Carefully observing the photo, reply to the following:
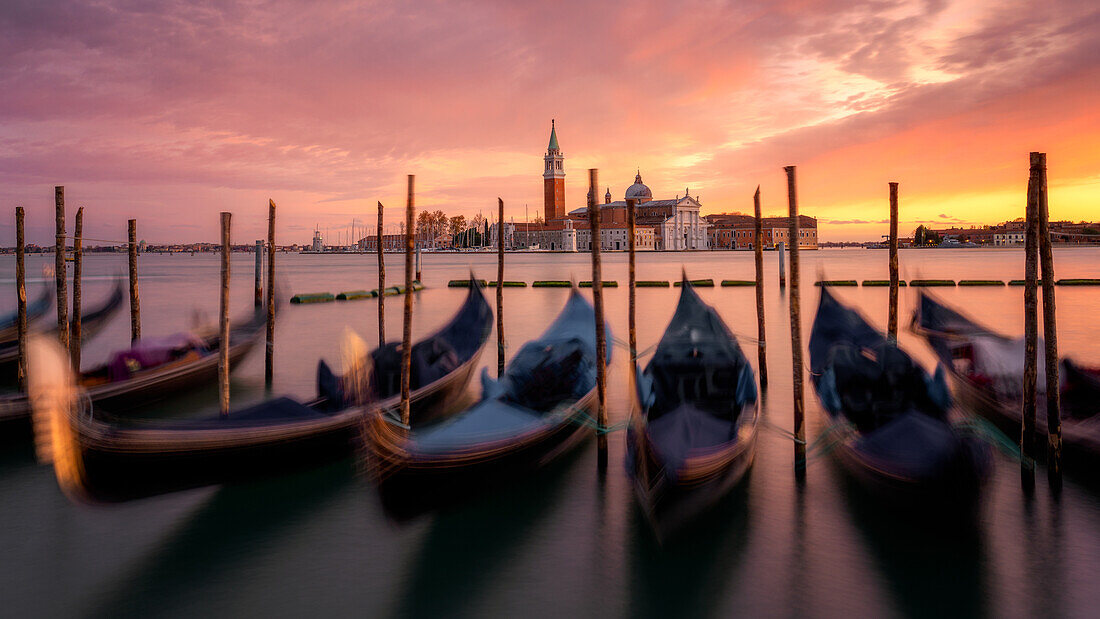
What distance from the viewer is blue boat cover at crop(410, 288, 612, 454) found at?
489 cm

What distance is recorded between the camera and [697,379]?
6668 mm

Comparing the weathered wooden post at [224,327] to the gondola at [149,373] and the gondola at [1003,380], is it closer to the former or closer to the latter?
the gondola at [149,373]

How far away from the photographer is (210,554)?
182 inches

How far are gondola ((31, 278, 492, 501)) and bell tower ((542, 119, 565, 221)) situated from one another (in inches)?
3872

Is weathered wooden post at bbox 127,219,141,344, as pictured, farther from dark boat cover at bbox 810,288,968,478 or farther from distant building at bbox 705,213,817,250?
distant building at bbox 705,213,817,250

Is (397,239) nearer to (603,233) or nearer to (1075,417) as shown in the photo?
(603,233)

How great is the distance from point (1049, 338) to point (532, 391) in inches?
176

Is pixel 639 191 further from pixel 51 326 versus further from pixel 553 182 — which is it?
pixel 51 326

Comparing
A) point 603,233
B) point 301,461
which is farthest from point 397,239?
point 301,461

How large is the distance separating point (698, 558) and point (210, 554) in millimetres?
3453

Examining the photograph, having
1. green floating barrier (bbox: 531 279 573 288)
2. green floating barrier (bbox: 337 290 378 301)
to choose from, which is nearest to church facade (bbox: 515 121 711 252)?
green floating barrier (bbox: 531 279 573 288)

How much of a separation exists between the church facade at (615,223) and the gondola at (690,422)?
8903 centimetres

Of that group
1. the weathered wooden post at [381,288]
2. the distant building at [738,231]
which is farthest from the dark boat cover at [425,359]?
the distant building at [738,231]

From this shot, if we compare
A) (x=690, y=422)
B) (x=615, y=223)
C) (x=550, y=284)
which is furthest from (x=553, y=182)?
(x=690, y=422)
